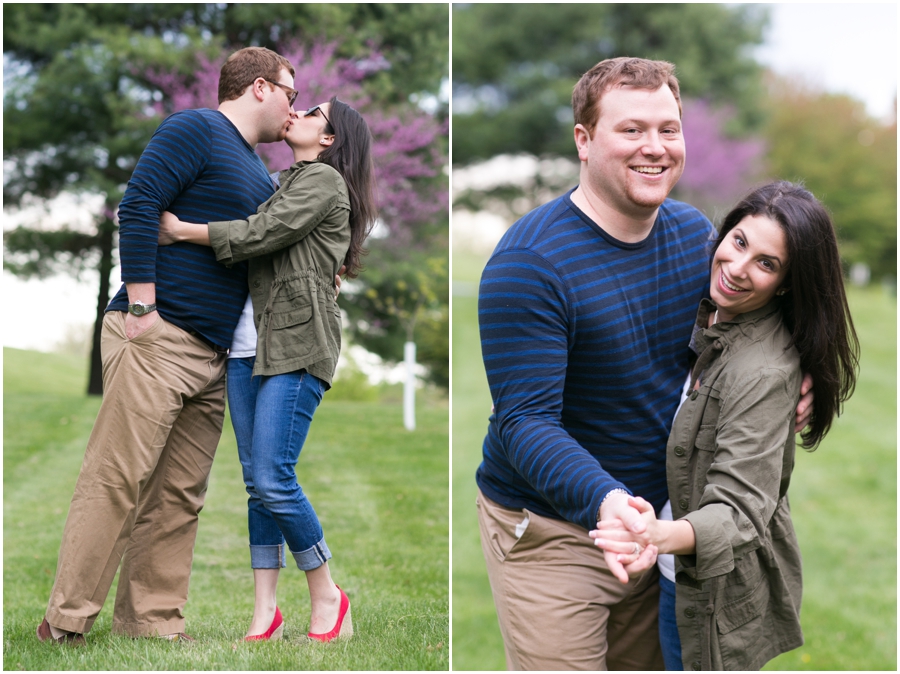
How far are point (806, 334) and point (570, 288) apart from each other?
0.61 m

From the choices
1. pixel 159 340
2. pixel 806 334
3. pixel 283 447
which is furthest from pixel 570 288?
pixel 159 340

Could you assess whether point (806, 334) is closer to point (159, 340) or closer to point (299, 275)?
point (299, 275)

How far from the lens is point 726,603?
87.6 inches

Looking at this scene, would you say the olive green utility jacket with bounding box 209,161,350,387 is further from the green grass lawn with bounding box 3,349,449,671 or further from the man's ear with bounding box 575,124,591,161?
the green grass lawn with bounding box 3,349,449,671

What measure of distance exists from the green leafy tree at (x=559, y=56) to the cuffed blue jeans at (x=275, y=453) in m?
16.9

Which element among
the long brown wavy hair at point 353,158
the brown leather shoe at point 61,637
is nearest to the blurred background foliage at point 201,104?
the long brown wavy hair at point 353,158

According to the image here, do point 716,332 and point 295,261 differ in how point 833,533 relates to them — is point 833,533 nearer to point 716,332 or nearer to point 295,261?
point 716,332

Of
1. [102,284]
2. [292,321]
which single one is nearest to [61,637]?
[292,321]

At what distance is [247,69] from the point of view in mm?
2869

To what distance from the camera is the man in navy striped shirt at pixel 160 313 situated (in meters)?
2.71

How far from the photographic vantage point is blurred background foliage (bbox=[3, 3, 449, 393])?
877 centimetres

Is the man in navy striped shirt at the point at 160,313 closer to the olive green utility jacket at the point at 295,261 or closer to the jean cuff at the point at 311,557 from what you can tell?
the olive green utility jacket at the point at 295,261

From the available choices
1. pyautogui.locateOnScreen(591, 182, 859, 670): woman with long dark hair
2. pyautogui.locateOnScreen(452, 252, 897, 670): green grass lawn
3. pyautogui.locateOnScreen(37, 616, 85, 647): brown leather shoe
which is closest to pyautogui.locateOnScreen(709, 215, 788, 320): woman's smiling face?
pyautogui.locateOnScreen(591, 182, 859, 670): woman with long dark hair

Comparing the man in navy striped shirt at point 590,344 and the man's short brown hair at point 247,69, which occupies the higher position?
the man's short brown hair at point 247,69
